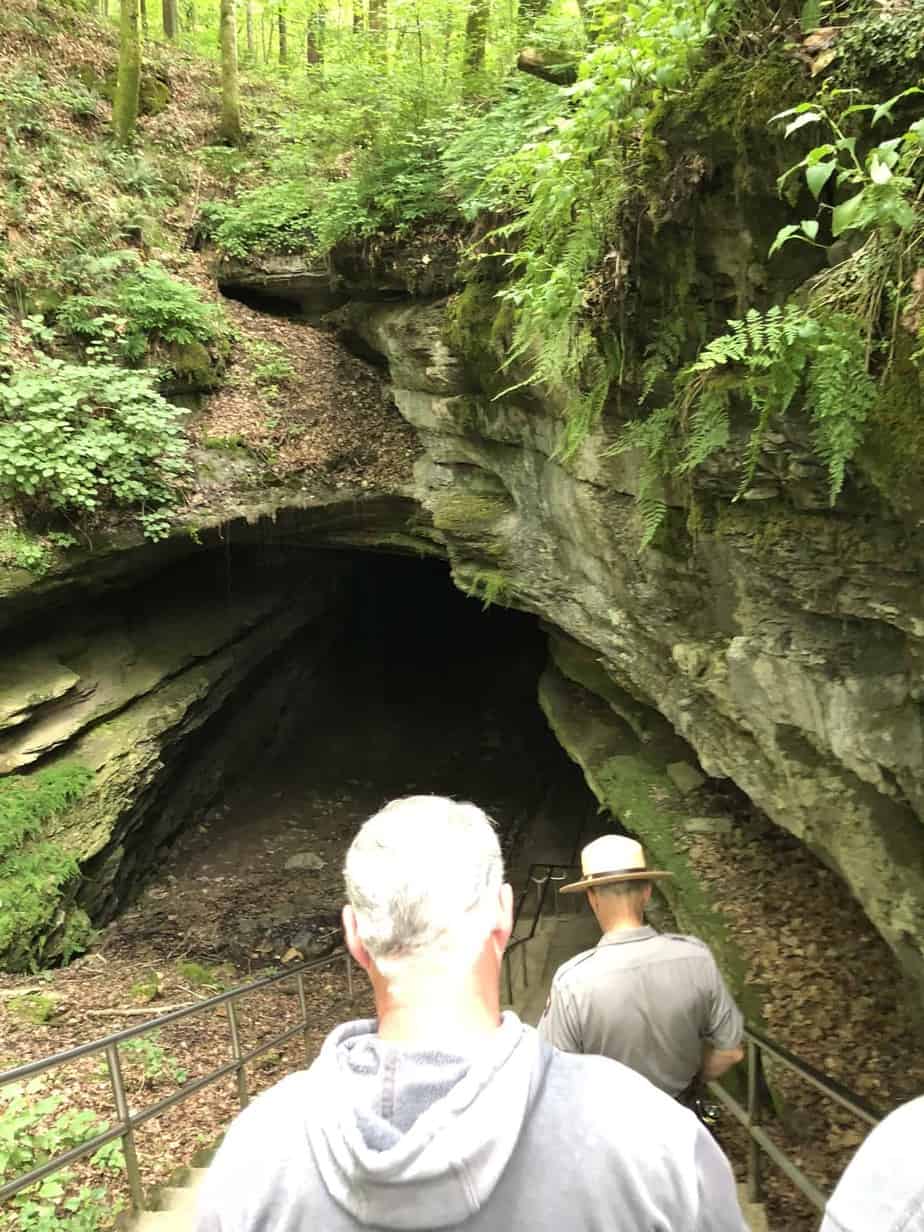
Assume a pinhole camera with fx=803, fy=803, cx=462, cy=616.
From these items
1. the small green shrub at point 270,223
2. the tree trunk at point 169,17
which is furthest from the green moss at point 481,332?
the tree trunk at point 169,17

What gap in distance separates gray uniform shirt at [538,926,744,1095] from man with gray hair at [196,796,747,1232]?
1.48 metres

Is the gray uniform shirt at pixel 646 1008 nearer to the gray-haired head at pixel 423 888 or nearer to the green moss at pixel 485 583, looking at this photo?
the gray-haired head at pixel 423 888

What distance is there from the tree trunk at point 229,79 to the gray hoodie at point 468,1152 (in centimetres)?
1519

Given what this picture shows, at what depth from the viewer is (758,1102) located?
326 cm

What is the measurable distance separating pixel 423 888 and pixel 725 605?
482 cm

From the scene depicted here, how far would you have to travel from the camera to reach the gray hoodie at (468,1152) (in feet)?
3.51

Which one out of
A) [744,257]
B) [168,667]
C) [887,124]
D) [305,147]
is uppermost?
[305,147]

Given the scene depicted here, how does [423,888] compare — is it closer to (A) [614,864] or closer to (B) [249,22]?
(A) [614,864]

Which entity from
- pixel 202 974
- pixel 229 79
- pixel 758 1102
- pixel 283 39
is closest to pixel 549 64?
pixel 758 1102

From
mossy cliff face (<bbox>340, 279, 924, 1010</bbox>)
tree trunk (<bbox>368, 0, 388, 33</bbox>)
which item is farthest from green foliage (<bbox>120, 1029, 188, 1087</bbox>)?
tree trunk (<bbox>368, 0, 388, 33</bbox>)

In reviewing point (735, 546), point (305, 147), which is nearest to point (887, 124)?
point (735, 546)

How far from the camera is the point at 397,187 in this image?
8.92m

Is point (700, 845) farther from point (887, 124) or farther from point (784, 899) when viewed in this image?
point (887, 124)

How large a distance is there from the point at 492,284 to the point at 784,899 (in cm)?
600
